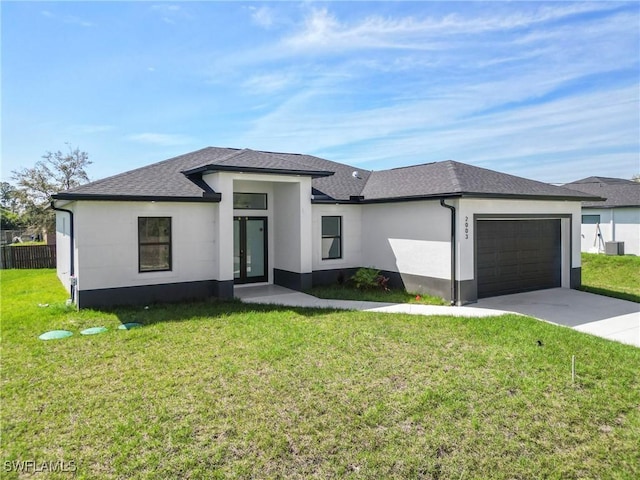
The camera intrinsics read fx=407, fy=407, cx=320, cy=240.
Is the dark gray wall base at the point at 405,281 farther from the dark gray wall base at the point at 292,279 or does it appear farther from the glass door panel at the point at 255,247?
the glass door panel at the point at 255,247

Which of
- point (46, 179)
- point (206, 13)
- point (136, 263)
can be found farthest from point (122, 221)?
point (46, 179)

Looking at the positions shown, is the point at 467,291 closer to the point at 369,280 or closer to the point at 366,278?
the point at 369,280

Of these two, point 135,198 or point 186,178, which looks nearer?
point 135,198

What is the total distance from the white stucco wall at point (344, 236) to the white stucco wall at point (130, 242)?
3.54 metres

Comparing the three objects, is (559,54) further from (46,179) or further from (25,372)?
(46,179)

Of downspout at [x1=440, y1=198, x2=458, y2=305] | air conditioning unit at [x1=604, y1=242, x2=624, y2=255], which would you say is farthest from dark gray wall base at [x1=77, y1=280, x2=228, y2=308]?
air conditioning unit at [x1=604, y1=242, x2=624, y2=255]

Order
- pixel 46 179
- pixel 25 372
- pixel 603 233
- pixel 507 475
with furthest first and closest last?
pixel 46 179 → pixel 603 233 → pixel 25 372 → pixel 507 475

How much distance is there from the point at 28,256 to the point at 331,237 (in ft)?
57.8

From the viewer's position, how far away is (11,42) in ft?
32.1

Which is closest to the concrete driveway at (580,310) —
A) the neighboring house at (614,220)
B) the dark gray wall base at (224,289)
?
the dark gray wall base at (224,289)

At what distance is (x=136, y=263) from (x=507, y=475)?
9.88 m

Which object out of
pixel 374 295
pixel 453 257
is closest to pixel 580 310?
pixel 453 257

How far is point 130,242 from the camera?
35.6 feet

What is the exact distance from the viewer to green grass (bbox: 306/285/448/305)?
11466 mm
